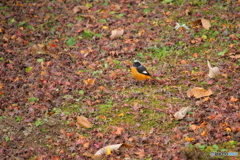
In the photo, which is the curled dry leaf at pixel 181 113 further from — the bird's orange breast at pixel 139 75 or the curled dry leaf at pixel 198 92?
the bird's orange breast at pixel 139 75

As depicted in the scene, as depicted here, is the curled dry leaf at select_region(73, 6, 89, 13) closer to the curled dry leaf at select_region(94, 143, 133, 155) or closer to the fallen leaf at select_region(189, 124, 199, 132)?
the fallen leaf at select_region(189, 124, 199, 132)

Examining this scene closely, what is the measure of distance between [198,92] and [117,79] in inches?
82.5

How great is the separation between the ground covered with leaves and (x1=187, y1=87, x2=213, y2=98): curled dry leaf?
21 millimetres

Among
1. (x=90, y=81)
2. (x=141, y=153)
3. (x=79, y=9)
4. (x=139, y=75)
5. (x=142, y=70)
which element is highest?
(x=141, y=153)

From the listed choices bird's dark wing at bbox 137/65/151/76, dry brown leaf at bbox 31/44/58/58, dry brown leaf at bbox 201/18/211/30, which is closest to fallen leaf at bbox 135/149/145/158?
bird's dark wing at bbox 137/65/151/76

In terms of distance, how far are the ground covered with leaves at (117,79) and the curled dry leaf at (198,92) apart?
0.07 ft

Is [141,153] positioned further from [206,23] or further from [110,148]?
[206,23]

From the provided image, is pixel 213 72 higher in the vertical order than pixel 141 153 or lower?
lower

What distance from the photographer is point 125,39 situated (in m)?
10.7

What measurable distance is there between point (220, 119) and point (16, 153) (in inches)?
146

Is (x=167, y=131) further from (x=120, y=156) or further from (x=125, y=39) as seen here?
(x=125, y=39)

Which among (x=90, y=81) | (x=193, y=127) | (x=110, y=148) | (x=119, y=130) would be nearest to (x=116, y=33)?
(x=90, y=81)

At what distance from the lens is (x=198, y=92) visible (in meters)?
7.68

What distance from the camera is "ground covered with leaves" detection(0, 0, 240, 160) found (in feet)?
21.0
